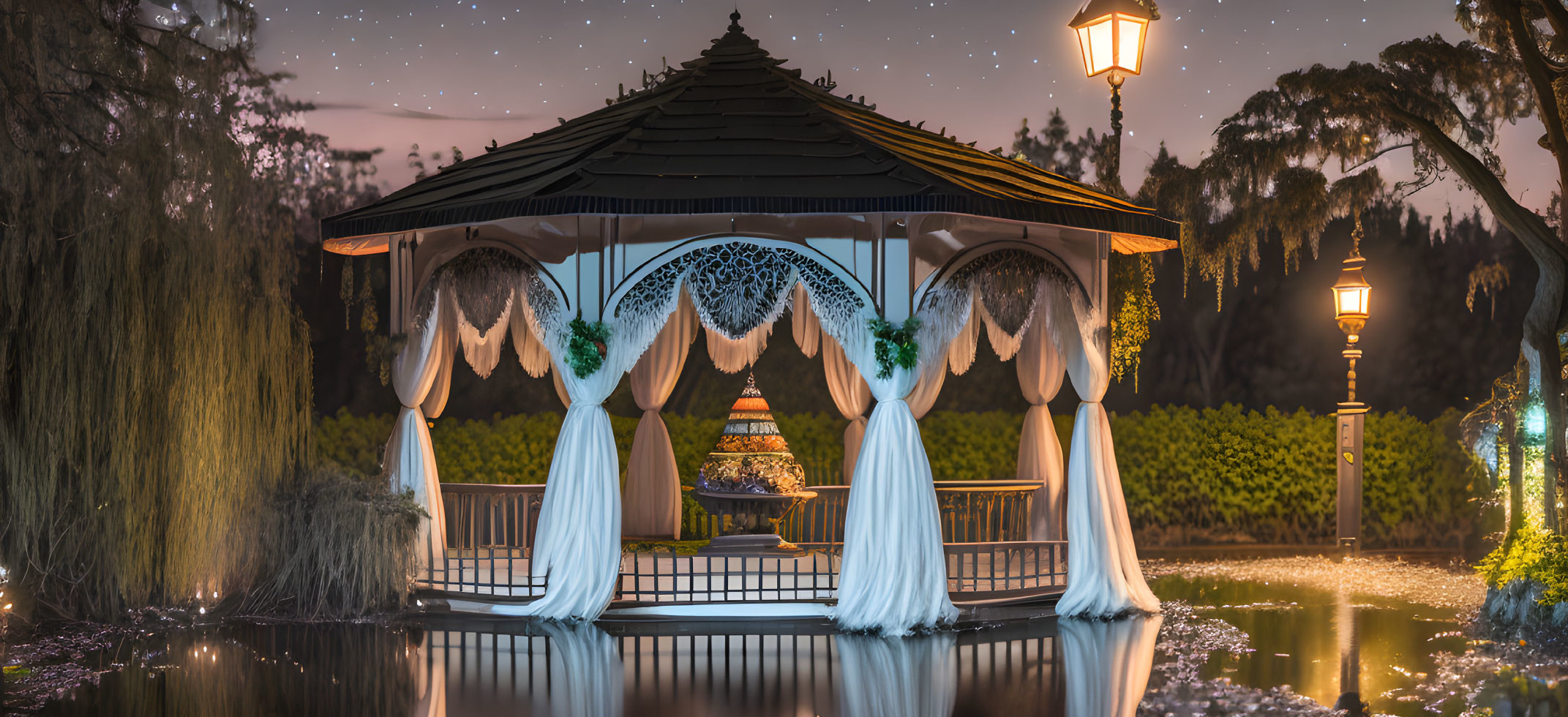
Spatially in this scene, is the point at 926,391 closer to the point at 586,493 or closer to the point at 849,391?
the point at 849,391

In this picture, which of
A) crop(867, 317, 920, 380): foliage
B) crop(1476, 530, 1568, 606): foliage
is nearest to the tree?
crop(1476, 530, 1568, 606): foliage

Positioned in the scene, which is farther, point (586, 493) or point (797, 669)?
point (586, 493)

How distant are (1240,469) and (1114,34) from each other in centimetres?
633

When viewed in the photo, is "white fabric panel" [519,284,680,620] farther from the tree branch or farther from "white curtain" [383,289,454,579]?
the tree branch

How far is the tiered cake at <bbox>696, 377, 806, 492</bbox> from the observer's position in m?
10.8

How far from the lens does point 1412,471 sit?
14094 mm

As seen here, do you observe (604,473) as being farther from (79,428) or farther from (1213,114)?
(1213,114)

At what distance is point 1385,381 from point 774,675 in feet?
59.9

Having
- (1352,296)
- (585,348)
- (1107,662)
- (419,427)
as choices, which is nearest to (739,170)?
(585,348)

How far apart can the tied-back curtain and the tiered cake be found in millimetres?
2048

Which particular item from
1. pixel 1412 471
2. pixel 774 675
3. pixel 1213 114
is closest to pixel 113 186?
pixel 774 675

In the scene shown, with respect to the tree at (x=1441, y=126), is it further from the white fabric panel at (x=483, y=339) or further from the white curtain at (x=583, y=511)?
the white fabric panel at (x=483, y=339)

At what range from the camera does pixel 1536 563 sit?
28.4 feet

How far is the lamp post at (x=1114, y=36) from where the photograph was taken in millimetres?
9516
